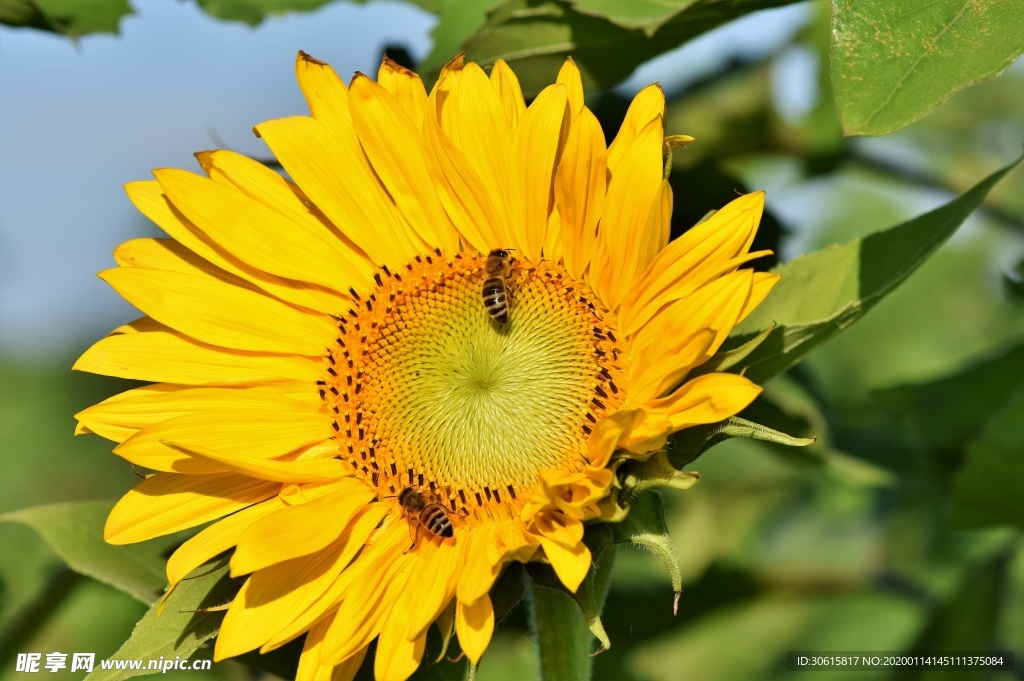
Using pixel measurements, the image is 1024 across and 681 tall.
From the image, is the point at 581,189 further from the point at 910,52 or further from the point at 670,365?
the point at 910,52

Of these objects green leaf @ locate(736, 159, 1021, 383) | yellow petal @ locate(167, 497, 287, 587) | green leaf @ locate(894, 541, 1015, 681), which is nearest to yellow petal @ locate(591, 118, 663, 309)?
green leaf @ locate(736, 159, 1021, 383)

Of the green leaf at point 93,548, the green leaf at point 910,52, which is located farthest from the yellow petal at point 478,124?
the green leaf at point 93,548

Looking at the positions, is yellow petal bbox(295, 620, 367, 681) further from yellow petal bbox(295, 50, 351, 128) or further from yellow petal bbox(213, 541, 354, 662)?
yellow petal bbox(295, 50, 351, 128)

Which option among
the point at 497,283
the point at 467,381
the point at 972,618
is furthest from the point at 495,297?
the point at 972,618

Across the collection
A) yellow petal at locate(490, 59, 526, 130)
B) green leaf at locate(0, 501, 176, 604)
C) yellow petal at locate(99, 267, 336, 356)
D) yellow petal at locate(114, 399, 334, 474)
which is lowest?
green leaf at locate(0, 501, 176, 604)

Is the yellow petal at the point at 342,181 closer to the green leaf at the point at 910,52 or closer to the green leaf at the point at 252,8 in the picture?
the green leaf at the point at 252,8

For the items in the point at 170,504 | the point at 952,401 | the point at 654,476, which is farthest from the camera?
the point at 952,401
